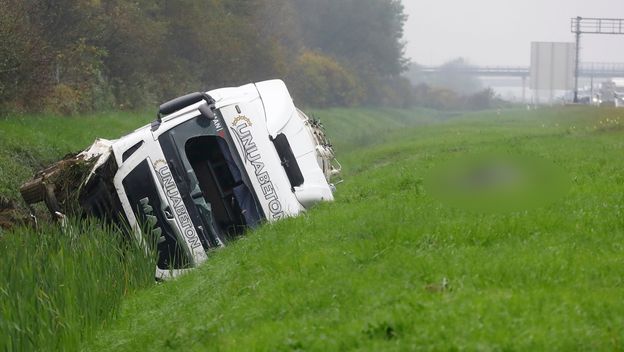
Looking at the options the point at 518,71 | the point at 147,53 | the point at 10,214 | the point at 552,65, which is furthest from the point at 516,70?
the point at 10,214

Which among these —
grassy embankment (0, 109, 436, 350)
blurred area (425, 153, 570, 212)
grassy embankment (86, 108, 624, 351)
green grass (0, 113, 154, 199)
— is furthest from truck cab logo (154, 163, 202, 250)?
green grass (0, 113, 154, 199)

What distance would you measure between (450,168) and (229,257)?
3.76 m

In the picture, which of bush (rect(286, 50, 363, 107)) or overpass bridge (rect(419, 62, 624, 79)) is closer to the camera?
bush (rect(286, 50, 363, 107))

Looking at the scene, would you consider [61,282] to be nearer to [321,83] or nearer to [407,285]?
[407,285]

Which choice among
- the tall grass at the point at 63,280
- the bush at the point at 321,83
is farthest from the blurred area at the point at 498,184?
the bush at the point at 321,83

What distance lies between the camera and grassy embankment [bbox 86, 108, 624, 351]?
7176 mm

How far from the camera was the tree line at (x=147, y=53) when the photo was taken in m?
24.6

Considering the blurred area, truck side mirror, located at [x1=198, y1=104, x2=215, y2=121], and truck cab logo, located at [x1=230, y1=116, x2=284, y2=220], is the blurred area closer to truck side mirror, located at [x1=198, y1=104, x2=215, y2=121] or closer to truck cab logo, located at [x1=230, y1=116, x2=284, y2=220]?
truck cab logo, located at [x1=230, y1=116, x2=284, y2=220]

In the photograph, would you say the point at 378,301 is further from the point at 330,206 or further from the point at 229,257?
the point at 330,206

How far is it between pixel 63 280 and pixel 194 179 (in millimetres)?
2562

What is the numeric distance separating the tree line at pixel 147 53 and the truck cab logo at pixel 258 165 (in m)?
10.2

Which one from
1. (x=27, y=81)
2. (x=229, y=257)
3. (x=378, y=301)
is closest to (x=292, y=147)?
(x=229, y=257)

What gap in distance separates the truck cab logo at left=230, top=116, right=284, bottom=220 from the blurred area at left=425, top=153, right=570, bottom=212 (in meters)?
1.76

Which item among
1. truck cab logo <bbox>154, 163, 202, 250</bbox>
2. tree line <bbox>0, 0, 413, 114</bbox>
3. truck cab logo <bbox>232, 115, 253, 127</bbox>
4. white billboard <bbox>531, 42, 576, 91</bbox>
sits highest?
truck cab logo <bbox>232, 115, 253, 127</bbox>
